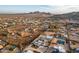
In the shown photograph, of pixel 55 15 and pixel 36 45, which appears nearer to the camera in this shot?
pixel 36 45

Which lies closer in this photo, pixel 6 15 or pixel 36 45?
pixel 36 45

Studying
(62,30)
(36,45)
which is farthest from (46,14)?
(36,45)

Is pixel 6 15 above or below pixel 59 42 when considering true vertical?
above

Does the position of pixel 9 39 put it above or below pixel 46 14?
below
